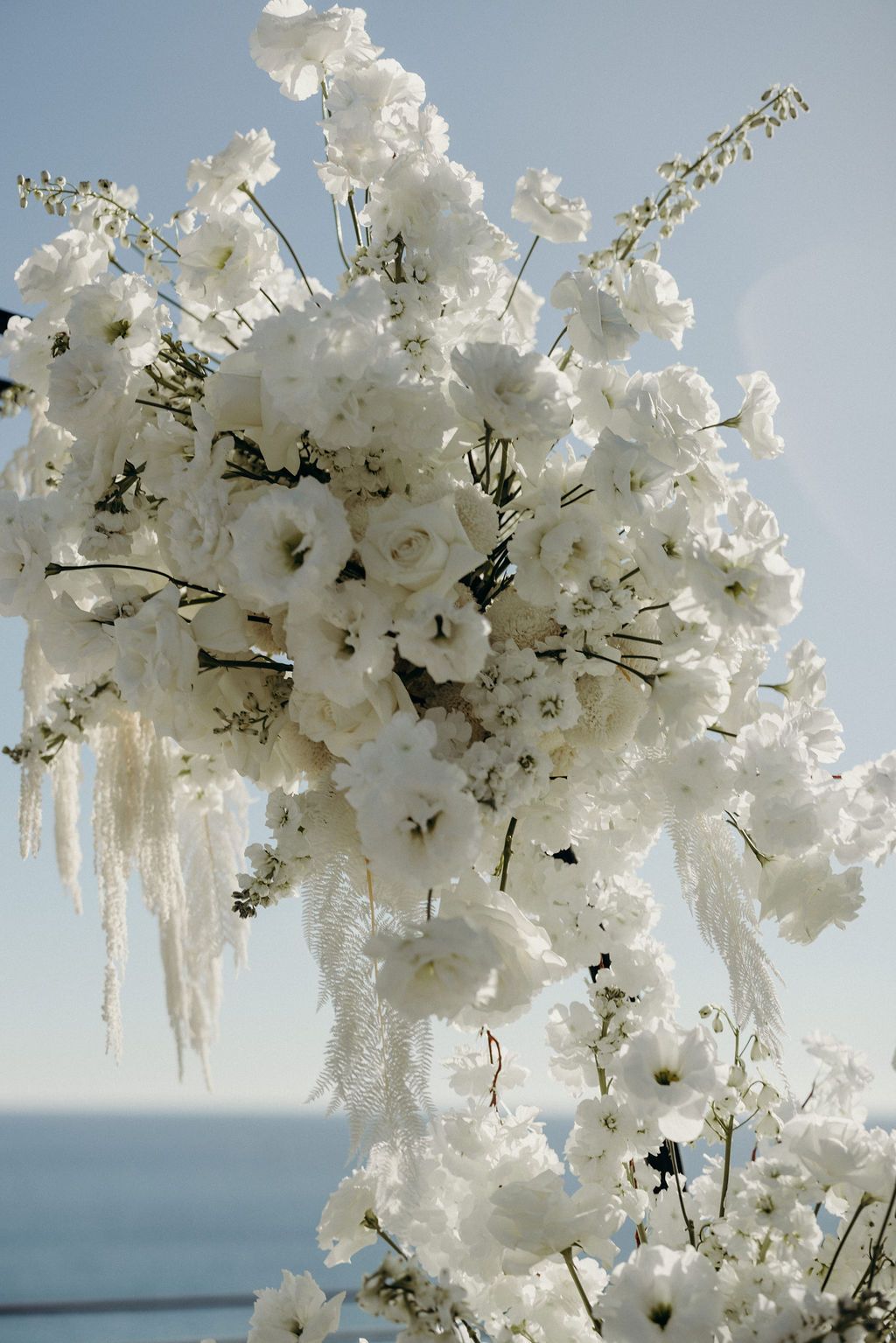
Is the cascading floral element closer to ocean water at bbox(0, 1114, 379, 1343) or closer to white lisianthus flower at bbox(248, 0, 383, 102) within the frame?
white lisianthus flower at bbox(248, 0, 383, 102)

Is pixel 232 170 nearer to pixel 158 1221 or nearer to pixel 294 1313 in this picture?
pixel 294 1313

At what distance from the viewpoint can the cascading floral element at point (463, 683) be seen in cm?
55

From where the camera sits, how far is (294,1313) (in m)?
0.71

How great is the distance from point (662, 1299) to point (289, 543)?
20.4 inches

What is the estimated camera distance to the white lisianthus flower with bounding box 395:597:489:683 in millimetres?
533

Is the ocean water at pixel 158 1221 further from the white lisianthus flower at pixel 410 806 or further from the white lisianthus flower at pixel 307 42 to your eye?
the white lisianthus flower at pixel 307 42

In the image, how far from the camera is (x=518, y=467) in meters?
0.69

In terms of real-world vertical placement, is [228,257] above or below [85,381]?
above

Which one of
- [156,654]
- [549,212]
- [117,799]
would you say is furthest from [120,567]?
[549,212]

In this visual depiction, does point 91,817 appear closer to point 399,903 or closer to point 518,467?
point 399,903

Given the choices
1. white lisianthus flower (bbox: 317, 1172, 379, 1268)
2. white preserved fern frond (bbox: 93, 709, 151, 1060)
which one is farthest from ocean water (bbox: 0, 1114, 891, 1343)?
white preserved fern frond (bbox: 93, 709, 151, 1060)

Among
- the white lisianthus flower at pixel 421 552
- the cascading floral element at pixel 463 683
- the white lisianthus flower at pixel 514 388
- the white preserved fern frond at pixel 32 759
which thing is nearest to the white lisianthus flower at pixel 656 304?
the cascading floral element at pixel 463 683

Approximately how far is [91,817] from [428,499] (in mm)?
423

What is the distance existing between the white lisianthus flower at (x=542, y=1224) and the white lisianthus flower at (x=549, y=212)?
744 mm
